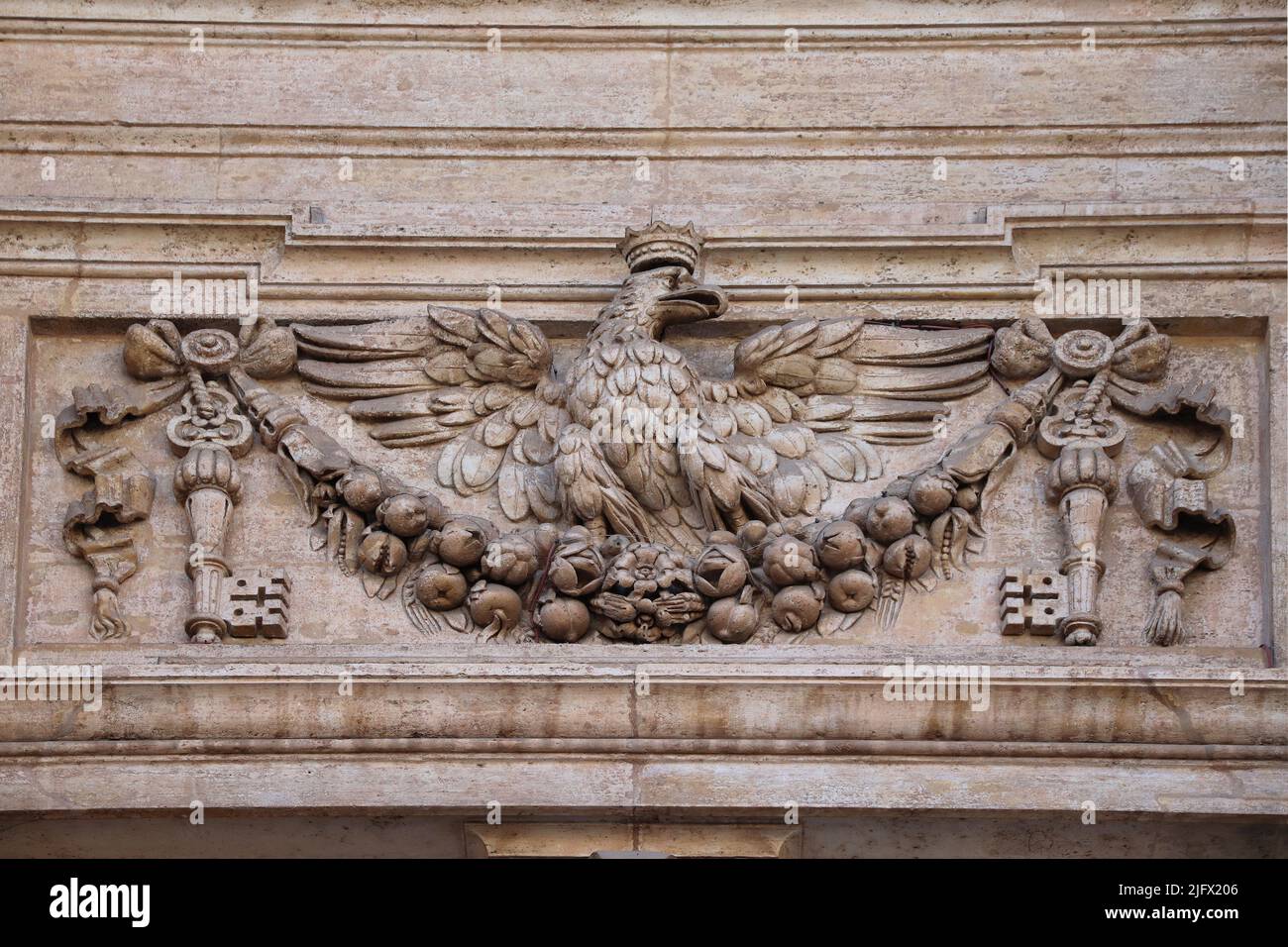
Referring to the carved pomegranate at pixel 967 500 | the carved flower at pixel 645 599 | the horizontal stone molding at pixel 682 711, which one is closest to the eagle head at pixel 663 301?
the carved flower at pixel 645 599

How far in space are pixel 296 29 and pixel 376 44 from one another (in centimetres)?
25

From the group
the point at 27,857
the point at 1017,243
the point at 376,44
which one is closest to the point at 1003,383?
the point at 1017,243

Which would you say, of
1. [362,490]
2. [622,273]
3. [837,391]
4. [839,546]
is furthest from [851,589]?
[362,490]

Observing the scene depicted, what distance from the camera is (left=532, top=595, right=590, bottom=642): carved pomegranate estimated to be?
382 inches

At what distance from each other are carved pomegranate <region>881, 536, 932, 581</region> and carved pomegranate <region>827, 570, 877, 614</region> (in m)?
0.08

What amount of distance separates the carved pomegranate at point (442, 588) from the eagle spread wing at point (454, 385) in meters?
0.34

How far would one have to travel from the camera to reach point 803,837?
9562 millimetres

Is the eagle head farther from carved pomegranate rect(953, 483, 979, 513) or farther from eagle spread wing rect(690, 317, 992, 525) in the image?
carved pomegranate rect(953, 483, 979, 513)

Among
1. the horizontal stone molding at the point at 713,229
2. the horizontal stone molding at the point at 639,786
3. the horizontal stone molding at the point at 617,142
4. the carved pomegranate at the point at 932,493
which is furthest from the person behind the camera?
the horizontal stone molding at the point at 617,142

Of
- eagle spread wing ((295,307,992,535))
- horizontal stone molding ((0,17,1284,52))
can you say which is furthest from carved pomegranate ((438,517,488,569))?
horizontal stone molding ((0,17,1284,52))

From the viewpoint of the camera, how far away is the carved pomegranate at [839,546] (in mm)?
9758

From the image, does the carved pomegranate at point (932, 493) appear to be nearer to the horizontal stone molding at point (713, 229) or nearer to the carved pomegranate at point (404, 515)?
the horizontal stone molding at point (713, 229)
